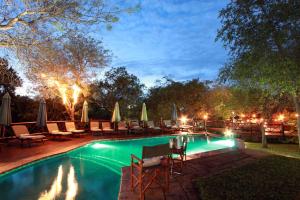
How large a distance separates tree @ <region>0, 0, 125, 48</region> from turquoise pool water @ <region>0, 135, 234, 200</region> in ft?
12.8

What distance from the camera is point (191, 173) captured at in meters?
5.39

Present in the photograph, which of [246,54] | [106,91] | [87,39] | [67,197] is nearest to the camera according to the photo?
[67,197]

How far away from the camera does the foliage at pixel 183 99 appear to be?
64.5 ft

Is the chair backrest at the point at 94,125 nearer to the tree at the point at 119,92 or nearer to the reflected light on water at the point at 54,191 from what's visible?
the tree at the point at 119,92

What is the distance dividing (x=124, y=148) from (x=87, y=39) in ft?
26.8

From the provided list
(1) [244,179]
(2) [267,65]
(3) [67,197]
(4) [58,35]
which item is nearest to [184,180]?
(1) [244,179]

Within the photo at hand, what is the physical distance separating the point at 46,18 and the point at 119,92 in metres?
13.3

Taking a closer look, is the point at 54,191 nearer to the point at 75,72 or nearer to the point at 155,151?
the point at 155,151

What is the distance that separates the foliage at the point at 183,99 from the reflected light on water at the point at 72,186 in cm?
1374

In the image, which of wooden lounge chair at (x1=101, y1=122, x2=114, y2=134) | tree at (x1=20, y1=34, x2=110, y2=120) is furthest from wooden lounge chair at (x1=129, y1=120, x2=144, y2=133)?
tree at (x1=20, y1=34, x2=110, y2=120)

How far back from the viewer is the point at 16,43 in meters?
6.15

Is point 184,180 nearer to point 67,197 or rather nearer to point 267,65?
point 67,197

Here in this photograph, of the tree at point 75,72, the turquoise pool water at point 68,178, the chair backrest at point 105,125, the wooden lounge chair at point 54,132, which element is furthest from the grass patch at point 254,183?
the tree at point 75,72

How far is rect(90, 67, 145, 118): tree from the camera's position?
756 inches
